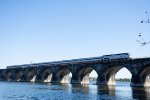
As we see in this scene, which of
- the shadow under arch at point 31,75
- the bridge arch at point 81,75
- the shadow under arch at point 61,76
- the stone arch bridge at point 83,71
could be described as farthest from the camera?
the shadow under arch at point 31,75

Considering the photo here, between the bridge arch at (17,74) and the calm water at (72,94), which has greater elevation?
the bridge arch at (17,74)

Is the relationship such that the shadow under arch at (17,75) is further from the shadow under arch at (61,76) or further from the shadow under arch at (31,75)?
the shadow under arch at (61,76)

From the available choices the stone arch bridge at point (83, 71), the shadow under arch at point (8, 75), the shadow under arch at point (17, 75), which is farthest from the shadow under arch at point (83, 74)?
the shadow under arch at point (8, 75)

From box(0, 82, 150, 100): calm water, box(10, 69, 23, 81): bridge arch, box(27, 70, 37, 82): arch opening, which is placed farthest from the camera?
box(10, 69, 23, 81): bridge arch

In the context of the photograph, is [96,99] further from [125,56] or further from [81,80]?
[81,80]

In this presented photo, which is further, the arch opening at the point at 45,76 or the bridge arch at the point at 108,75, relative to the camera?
the arch opening at the point at 45,76

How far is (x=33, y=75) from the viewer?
11556cm

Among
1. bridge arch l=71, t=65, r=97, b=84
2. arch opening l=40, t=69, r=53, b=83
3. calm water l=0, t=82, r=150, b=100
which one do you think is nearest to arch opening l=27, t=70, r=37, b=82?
arch opening l=40, t=69, r=53, b=83

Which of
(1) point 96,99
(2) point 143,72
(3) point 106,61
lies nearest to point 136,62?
(2) point 143,72

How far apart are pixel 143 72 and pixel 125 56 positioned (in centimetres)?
757

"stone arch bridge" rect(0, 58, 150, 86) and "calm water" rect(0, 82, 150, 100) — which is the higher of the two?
"stone arch bridge" rect(0, 58, 150, 86)

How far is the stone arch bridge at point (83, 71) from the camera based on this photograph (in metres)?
67.6

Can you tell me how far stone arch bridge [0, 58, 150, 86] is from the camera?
67562 millimetres

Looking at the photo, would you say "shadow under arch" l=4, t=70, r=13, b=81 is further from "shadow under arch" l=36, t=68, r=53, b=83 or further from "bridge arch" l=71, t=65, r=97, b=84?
"bridge arch" l=71, t=65, r=97, b=84
